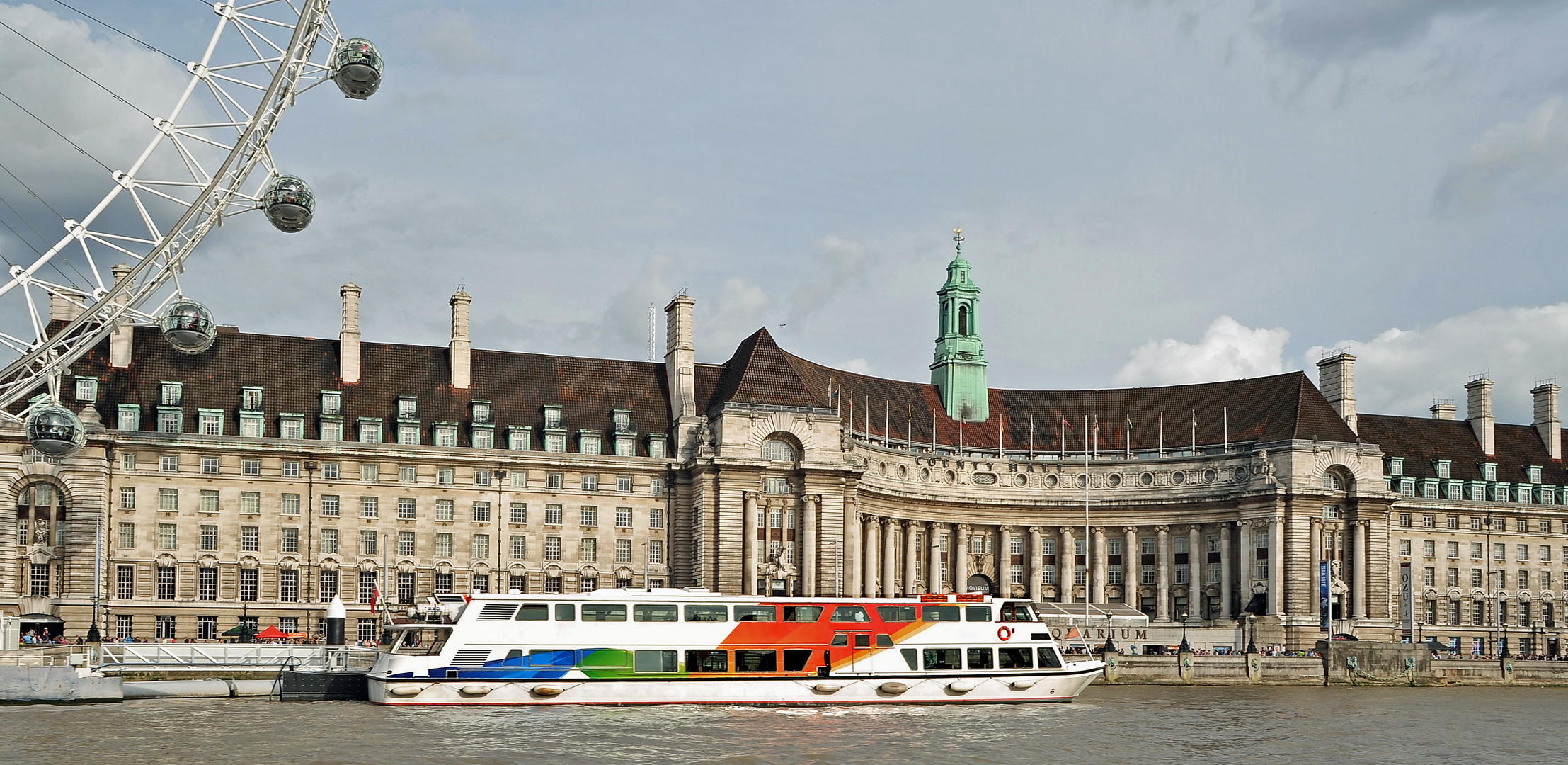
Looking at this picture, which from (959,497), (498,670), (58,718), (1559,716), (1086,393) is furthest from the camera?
(1086,393)

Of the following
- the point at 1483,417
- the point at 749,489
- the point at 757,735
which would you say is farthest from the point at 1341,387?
the point at 757,735

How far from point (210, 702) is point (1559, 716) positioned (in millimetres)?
59287

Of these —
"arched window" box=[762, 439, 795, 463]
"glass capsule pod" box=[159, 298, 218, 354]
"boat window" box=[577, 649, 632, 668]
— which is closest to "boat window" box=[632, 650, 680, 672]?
"boat window" box=[577, 649, 632, 668]

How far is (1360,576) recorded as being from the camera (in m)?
124

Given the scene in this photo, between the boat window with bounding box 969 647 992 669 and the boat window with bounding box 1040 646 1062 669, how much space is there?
255 centimetres

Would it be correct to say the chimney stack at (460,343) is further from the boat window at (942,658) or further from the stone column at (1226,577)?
the stone column at (1226,577)

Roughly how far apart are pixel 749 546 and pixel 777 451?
7148mm

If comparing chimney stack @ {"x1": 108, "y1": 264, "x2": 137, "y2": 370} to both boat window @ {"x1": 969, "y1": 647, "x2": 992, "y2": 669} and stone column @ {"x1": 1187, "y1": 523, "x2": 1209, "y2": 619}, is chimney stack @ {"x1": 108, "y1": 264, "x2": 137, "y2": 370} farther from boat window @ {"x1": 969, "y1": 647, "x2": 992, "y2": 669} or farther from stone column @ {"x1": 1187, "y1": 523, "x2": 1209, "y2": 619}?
stone column @ {"x1": 1187, "y1": 523, "x2": 1209, "y2": 619}

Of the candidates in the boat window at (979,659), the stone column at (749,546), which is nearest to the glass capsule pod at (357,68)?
the boat window at (979,659)

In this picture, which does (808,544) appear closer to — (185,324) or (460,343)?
(460,343)

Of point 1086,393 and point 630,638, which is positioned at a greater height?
point 1086,393

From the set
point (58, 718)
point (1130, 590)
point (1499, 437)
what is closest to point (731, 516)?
point (1130, 590)

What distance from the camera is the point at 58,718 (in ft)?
194

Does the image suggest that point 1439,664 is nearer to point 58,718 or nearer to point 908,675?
point 908,675
